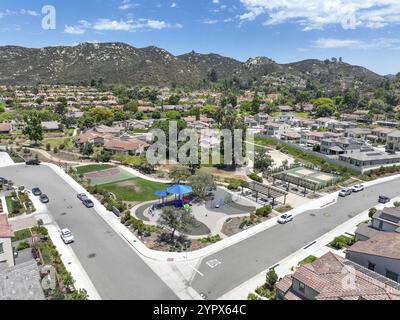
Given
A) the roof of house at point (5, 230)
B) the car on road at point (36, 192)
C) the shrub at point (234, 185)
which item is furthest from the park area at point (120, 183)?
the roof of house at point (5, 230)

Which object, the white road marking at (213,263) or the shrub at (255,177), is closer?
the white road marking at (213,263)

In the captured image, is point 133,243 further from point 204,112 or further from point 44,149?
point 204,112

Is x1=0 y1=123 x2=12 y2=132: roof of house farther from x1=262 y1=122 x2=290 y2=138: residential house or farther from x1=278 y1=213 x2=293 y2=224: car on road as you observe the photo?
x1=278 y1=213 x2=293 y2=224: car on road

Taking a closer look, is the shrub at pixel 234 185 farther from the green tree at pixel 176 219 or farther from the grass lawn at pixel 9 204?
the grass lawn at pixel 9 204
